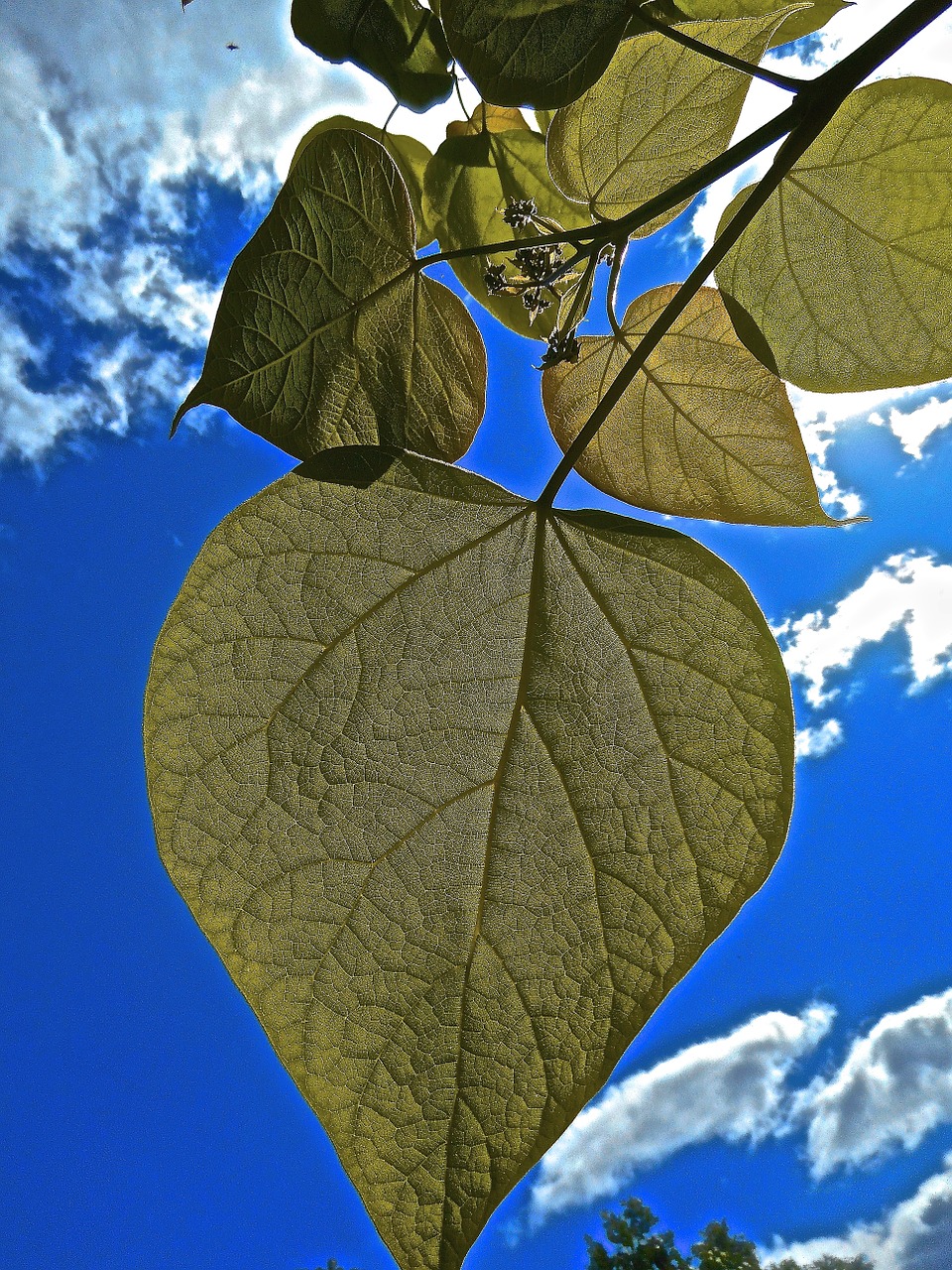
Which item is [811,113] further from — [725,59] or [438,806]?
[438,806]

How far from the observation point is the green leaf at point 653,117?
0.27 metres

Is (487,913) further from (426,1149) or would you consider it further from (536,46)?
(536,46)

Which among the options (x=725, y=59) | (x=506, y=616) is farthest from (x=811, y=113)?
(x=506, y=616)

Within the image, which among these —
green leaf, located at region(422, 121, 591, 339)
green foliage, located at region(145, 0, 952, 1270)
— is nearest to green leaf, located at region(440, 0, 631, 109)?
green foliage, located at region(145, 0, 952, 1270)

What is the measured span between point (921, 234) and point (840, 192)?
1.0 inches

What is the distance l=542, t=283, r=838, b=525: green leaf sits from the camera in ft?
0.93

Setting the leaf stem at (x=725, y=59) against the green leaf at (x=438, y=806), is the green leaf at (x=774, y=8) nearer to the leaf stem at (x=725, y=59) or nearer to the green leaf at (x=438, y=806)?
the leaf stem at (x=725, y=59)


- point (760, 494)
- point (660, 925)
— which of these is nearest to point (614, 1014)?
point (660, 925)

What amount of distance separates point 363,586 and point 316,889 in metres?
0.07

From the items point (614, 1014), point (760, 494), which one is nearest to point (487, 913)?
point (614, 1014)

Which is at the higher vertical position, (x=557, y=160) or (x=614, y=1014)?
(x=557, y=160)

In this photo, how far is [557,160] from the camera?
0.94ft

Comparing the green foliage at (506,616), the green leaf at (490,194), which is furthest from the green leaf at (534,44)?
the green leaf at (490,194)

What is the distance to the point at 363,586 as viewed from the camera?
249 millimetres
